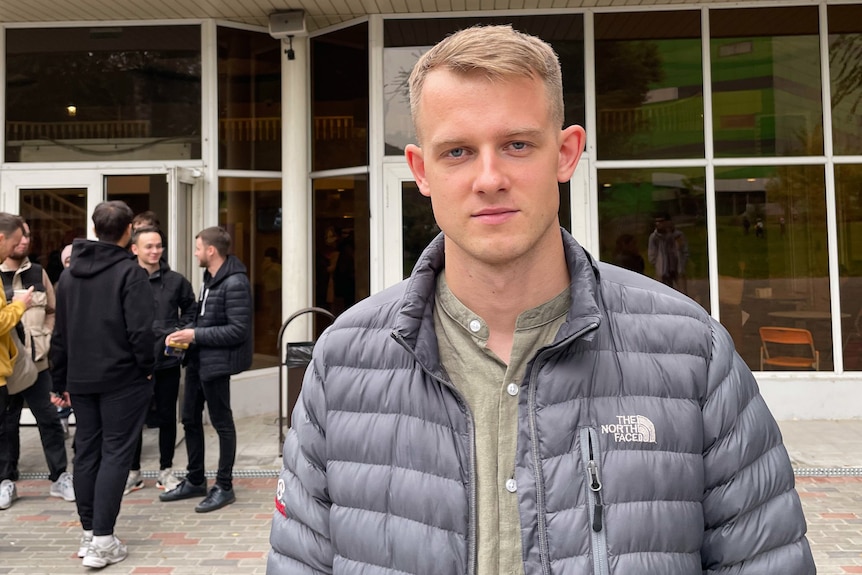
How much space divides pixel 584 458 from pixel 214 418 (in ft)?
15.6

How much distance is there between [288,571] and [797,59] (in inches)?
366

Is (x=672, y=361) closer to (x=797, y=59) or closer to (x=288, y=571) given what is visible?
(x=288, y=571)

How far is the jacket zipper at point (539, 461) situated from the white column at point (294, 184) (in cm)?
795

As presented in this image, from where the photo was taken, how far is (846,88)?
900 centimetres

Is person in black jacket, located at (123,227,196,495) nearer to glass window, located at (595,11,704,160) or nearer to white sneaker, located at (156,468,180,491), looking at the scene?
white sneaker, located at (156,468,180,491)

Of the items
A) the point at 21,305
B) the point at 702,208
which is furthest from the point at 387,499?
the point at 702,208

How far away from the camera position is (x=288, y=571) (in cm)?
182

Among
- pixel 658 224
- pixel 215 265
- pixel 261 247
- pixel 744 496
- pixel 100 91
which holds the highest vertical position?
pixel 100 91

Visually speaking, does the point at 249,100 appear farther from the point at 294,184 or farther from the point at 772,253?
the point at 772,253

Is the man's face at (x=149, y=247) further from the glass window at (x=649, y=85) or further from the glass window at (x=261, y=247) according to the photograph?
the glass window at (x=649, y=85)

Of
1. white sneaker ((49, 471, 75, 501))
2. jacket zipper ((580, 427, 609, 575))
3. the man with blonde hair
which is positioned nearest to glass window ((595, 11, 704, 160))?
white sneaker ((49, 471, 75, 501))

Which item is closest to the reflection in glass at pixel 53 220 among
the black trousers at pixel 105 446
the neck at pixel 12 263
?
the neck at pixel 12 263

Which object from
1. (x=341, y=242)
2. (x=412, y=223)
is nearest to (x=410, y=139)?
(x=412, y=223)

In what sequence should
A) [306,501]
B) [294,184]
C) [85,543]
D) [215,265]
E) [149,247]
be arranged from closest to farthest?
[306,501] < [85,543] < [215,265] < [149,247] < [294,184]
